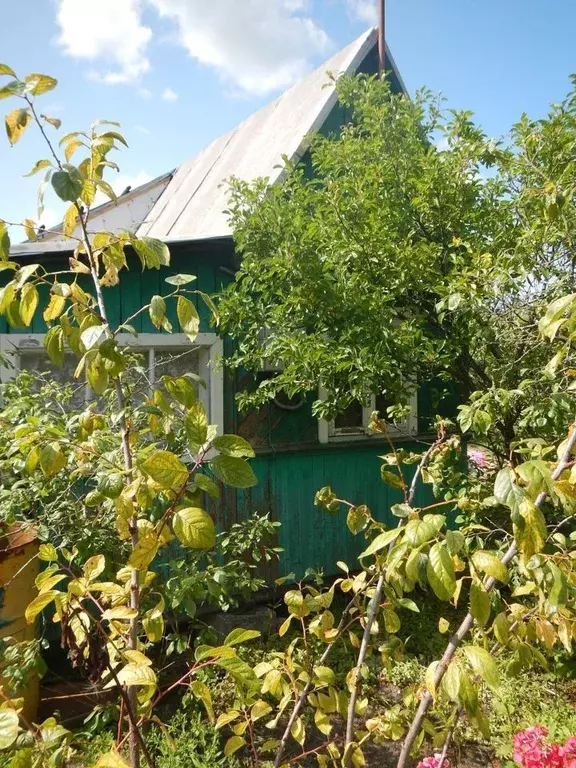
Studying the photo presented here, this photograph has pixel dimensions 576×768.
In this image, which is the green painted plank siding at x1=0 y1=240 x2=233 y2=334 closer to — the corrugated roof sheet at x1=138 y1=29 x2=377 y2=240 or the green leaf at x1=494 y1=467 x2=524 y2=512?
the corrugated roof sheet at x1=138 y1=29 x2=377 y2=240

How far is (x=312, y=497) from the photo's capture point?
16.0ft

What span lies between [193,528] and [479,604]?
70cm

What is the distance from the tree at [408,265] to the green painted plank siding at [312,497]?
Result: 0.93 meters

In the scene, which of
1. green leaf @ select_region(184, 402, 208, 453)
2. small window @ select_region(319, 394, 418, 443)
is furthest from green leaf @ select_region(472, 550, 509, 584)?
small window @ select_region(319, 394, 418, 443)

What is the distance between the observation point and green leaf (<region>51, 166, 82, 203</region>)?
114 cm

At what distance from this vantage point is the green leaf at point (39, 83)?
1.18 m

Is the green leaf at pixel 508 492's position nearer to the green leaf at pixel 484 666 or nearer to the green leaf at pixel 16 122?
the green leaf at pixel 484 666

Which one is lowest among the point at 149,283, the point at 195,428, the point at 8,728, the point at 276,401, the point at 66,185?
the point at 8,728

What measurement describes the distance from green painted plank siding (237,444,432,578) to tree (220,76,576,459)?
3.06 feet

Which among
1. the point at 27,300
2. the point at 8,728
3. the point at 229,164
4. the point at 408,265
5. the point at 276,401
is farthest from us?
the point at 229,164

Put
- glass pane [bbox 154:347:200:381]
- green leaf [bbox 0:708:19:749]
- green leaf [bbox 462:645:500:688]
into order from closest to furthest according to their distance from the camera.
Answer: green leaf [bbox 0:708:19:749] < green leaf [bbox 462:645:500:688] < glass pane [bbox 154:347:200:381]

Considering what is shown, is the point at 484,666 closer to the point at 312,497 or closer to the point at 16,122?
the point at 16,122

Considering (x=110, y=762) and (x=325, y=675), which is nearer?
(x=110, y=762)

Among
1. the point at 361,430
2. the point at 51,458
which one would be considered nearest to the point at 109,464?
the point at 51,458
